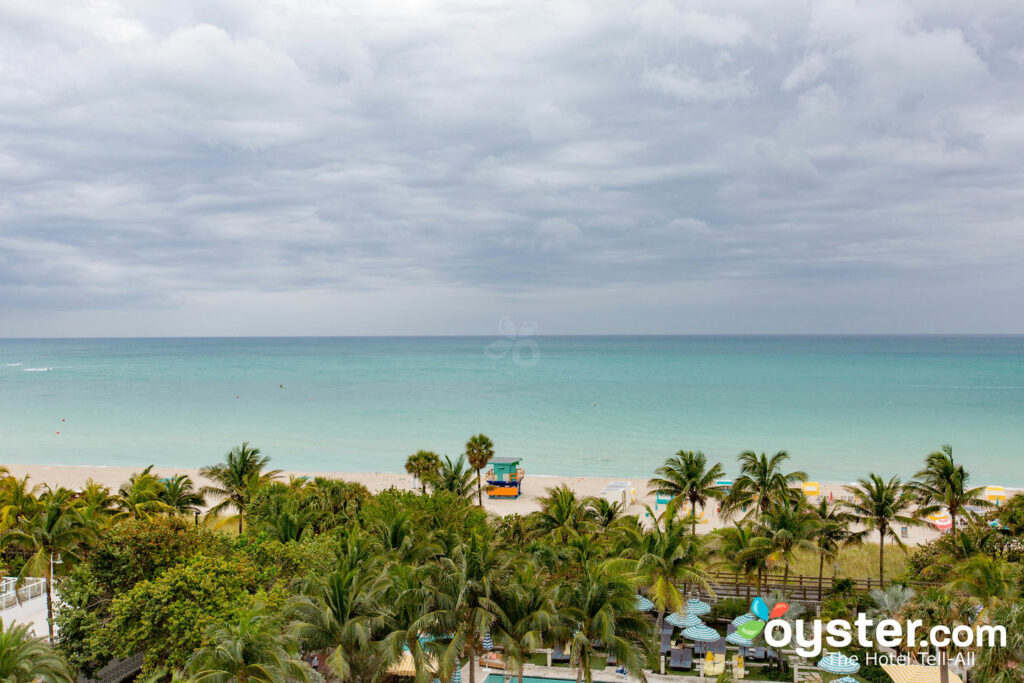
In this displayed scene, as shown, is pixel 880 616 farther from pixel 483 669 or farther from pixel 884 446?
pixel 884 446

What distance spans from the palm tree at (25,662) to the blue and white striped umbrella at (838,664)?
67.2 ft

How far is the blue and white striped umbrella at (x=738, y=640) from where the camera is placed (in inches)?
951

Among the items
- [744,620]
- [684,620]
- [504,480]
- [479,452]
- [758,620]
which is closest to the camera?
[758,620]

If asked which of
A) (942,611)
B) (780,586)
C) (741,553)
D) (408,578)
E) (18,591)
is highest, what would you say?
(408,578)

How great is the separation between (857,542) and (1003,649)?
13641 millimetres

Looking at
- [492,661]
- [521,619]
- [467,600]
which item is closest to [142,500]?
[492,661]

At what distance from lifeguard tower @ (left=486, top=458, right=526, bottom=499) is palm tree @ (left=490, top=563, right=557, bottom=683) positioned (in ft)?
98.8

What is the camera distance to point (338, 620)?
60.0 ft

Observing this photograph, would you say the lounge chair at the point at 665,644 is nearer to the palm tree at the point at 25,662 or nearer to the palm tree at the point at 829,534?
the palm tree at the point at 829,534

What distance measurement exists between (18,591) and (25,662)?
11794mm

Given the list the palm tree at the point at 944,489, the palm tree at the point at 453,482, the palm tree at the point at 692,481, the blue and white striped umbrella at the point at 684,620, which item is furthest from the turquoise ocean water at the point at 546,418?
the blue and white striped umbrella at the point at 684,620

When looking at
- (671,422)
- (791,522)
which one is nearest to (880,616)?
(791,522)

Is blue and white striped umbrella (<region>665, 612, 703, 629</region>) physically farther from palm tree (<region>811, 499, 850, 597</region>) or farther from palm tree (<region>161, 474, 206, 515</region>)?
palm tree (<region>161, 474, 206, 515</region>)

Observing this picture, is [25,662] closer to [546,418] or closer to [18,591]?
[18,591]
